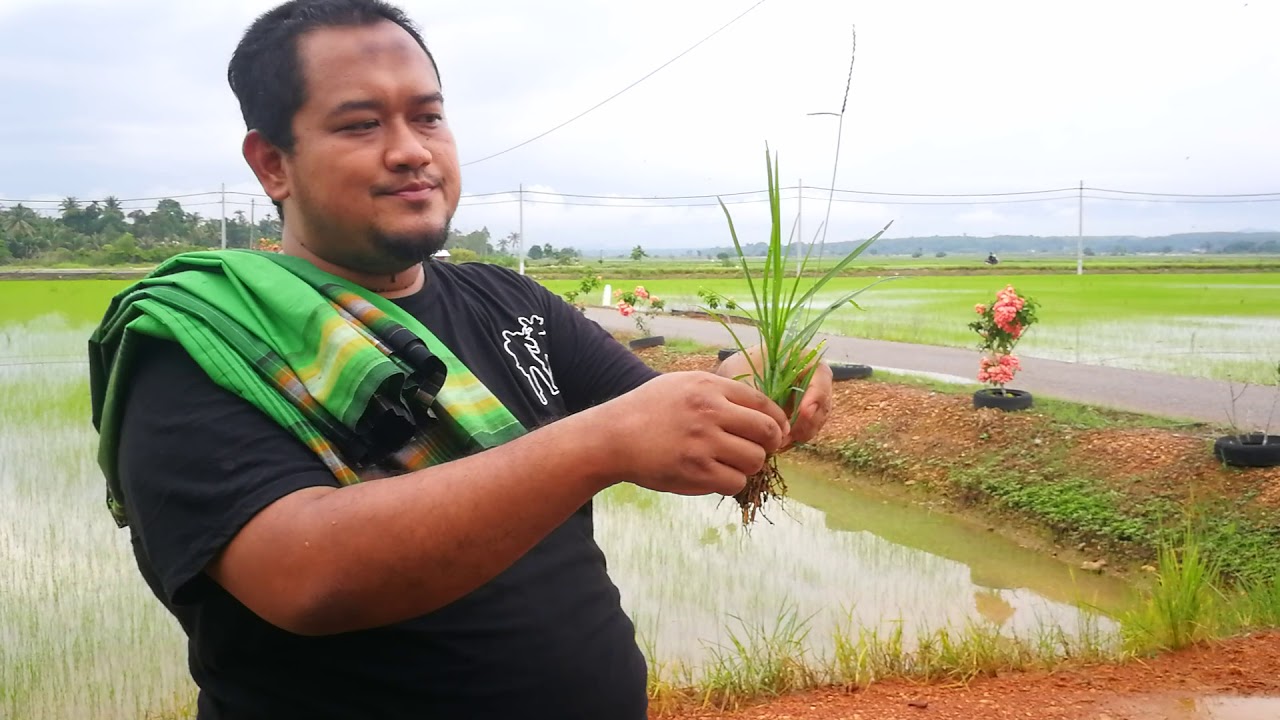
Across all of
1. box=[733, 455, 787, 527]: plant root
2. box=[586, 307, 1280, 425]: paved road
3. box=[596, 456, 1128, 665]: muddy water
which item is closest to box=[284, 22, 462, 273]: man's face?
box=[733, 455, 787, 527]: plant root

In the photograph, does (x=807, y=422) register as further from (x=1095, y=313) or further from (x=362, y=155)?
(x=1095, y=313)

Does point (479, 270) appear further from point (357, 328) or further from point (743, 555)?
point (743, 555)

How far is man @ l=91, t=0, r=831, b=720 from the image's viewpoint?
99 cm

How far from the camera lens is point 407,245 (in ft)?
4.36

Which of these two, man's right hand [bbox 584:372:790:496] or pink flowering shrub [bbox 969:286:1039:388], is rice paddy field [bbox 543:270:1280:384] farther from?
man's right hand [bbox 584:372:790:496]

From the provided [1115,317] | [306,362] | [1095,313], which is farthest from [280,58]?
[1095,313]

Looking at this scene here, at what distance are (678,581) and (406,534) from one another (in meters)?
4.76

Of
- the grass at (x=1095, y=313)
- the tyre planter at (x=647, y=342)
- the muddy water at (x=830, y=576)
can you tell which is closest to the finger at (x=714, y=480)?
the muddy water at (x=830, y=576)

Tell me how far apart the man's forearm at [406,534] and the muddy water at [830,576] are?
3.64 meters

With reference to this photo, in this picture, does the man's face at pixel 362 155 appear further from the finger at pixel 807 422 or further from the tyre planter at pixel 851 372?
the tyre planter at pixel 851 372

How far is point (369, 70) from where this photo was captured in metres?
1.30

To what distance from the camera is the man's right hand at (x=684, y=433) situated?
1036 millimetres

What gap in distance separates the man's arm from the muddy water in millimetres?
3619

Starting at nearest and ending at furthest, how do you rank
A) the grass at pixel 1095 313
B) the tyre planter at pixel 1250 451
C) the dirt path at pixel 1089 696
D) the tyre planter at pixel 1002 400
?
1. the dirt path at pixel 1089 696
2. the tyre planter at pixel 1250 451
3. the tyre planter at pixel 1002 400
4. the grass at pixel 1095 313
